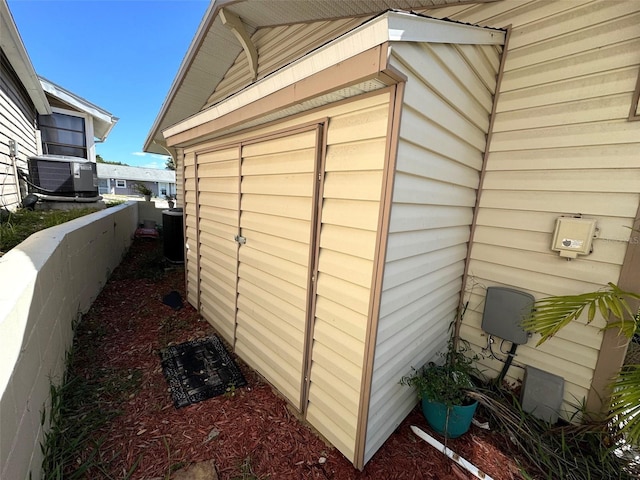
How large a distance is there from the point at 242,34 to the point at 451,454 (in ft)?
17.0

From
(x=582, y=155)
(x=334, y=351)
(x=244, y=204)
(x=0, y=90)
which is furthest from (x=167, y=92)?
(x=582, y=155)

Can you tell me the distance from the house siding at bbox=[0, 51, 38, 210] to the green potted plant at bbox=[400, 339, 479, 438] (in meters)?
7.25

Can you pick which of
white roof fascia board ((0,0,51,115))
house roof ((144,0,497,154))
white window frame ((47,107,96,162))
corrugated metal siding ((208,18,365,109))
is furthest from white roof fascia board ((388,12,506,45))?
white window frame ((47,107,96,162))

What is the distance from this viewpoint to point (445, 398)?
2023mm

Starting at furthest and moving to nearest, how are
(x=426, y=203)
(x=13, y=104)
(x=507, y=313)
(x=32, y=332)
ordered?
(x=13, y=104)
(x=507, y=313)
(x=426, y=203)
(x=32, y=332)

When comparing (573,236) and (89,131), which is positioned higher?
(89,131)

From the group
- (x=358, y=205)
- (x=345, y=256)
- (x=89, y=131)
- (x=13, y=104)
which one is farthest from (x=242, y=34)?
(x=89, y=131)

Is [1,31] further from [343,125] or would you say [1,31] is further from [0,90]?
[343,125]

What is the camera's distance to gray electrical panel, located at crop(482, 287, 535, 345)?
2.28m

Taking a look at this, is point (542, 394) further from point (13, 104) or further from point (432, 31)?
point (13, 104)

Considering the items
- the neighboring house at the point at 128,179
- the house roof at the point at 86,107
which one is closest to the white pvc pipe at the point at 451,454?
the house roof at the point at 86,107

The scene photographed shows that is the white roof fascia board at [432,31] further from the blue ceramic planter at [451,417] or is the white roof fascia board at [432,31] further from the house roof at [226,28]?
the blue ceramic planter at [451,417]

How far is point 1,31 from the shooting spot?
14.6 ft

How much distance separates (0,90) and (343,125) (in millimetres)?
7371
